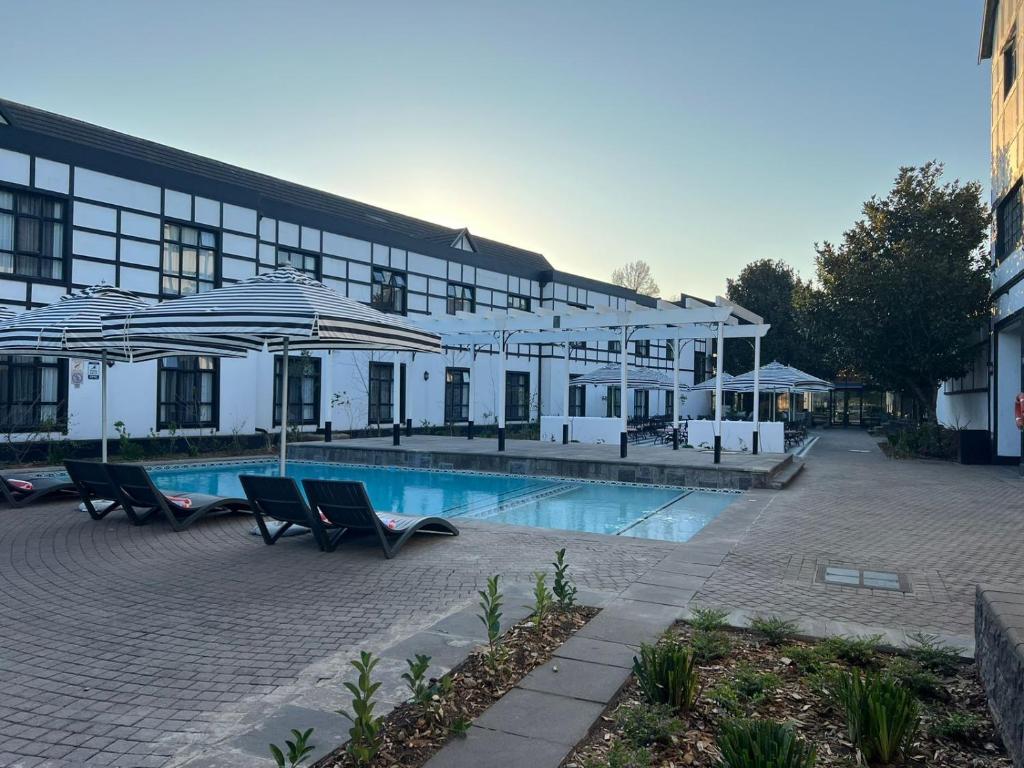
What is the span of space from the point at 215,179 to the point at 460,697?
19.0 meters

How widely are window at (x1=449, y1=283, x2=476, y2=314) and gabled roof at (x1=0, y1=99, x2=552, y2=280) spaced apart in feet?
3.36

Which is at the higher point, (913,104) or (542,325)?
(913,104)

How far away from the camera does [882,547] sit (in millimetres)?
7051

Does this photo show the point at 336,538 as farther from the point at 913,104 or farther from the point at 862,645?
the point at 913,104

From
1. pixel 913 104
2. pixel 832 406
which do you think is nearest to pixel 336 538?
pixel 913 104

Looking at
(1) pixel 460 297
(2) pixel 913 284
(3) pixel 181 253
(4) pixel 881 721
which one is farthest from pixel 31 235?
(2) pixel 913 284

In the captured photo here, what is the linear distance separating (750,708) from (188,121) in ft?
39.2

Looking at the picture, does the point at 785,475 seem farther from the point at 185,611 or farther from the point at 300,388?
the point at 300,388

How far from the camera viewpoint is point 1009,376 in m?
15.7

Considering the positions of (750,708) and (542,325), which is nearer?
(750,708)

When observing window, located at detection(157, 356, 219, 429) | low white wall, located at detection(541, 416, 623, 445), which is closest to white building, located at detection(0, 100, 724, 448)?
window, located at detection(157, 356, 219, 429)

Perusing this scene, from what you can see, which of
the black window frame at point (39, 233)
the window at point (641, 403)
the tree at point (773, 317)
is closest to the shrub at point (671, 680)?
the black window frame at point (39, 233)

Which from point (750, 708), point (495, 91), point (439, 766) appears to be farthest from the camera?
point (495, 91)

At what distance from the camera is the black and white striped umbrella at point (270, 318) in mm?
6121
